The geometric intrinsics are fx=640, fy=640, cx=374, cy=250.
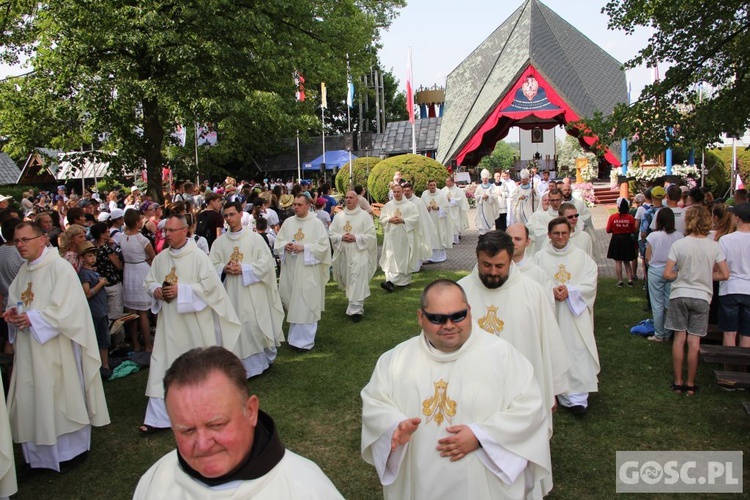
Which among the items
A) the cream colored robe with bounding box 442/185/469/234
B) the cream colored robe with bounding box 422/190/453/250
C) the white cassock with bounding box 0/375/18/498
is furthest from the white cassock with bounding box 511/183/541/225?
the white cassock with bounding box 0/375/18/498

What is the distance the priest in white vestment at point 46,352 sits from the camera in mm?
5375

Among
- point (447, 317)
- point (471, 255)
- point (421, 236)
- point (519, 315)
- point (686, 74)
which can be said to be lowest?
point (471, 255)

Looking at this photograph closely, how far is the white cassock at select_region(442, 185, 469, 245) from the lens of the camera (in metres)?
17.9

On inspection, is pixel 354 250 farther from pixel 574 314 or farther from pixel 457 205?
pixel 457 205

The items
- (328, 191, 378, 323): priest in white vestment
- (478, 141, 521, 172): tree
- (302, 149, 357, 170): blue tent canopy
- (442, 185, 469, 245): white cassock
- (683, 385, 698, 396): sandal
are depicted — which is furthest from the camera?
(478, 141, 521, 172): tree

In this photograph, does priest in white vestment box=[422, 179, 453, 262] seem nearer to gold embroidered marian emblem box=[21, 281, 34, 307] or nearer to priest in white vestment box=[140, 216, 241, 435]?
priest in white vestment box=[140, 216, 241, 435]

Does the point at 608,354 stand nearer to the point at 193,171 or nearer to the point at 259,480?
the point at 259,480

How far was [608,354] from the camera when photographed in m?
8.30

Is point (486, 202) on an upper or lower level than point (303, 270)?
upper

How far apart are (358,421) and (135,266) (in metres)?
3.92

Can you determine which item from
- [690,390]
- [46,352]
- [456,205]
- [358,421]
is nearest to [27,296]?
[46,352]

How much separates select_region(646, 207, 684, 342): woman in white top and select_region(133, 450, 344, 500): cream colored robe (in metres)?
7.17

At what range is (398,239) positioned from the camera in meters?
12.7

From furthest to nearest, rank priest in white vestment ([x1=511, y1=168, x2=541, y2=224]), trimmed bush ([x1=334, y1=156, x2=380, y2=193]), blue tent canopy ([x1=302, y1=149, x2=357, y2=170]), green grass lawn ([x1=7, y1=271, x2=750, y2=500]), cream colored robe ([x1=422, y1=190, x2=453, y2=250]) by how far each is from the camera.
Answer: blue tent canopy ([x1=302, y1=149, x2=357, y2=170]), trimmed bush ([x1=334, y1=156, x2=380, y2=193]), priest in white vestment ([x1=511, y1=168, x2=541, y2=224]), cream colored robe ([x1=422, y1=190, x2=453, y2=250]), green grass lawn ([x1=7, y1=271, x2=750, y2=500])
